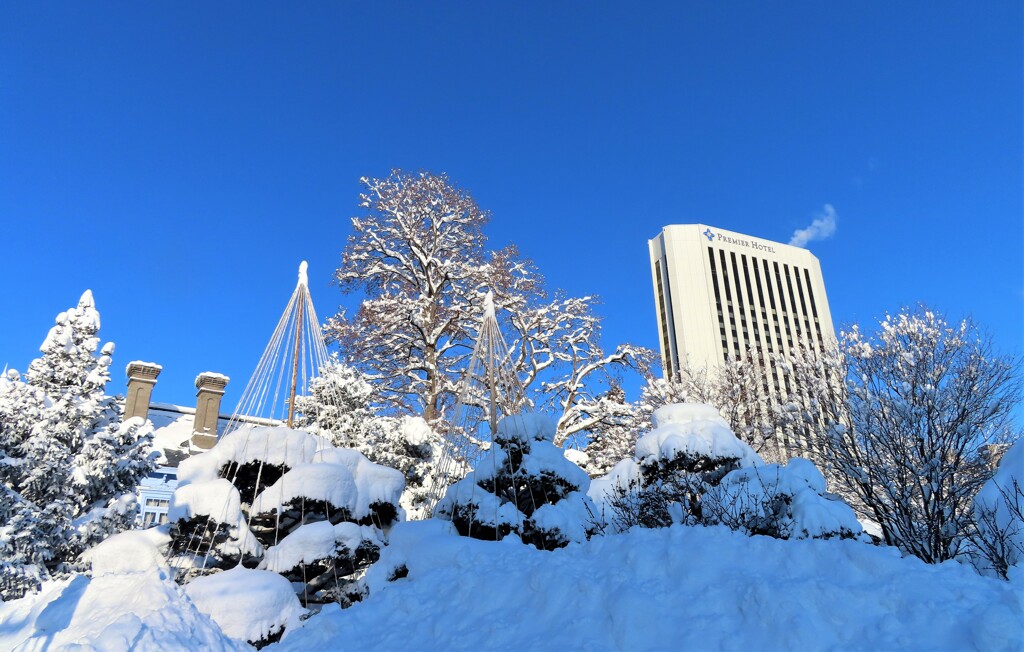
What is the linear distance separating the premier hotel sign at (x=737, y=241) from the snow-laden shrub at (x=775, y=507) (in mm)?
72780

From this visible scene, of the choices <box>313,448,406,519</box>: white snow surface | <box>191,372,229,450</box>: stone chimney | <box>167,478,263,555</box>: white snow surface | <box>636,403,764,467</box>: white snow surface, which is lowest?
<box>167,478,263,555</box>: white snow surface

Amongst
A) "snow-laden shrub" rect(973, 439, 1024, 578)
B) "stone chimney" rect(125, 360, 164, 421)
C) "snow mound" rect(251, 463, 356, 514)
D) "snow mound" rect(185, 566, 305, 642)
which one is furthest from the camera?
"stone chimney" rect(125, 360, 164, 421)

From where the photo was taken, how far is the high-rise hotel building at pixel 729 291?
71.8 meters

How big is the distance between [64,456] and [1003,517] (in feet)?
47.4

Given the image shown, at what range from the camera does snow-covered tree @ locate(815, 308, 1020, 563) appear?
10773mm

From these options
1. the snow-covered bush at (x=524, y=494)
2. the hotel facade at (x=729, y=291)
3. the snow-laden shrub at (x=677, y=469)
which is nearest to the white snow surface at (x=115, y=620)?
the snow-covered bush at (x=524, y=494)

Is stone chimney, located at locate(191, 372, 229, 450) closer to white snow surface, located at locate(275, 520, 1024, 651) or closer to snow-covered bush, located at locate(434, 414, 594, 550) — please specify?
snow-covered bush, located at locate(434, 414, 594, 550)

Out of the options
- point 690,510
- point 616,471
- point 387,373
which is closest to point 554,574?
point 690,510

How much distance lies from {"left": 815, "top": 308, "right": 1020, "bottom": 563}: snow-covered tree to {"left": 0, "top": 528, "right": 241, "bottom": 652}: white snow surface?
35.6ft

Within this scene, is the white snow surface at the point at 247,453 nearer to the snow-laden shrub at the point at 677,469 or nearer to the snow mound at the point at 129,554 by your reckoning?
the snow mound at the point at 129,554

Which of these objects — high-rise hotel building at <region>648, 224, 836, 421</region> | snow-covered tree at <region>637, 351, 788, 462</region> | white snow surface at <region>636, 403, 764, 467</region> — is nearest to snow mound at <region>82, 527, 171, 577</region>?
white snow surface at <region>636, 403, 764, 467</region>

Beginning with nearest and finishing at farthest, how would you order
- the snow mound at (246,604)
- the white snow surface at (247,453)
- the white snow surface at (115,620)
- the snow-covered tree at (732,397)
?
the white snow surface at (115,620) → the snow mound at (246,604) → the white snow surface at (247,453) → the snow-covered tree at (732,397)

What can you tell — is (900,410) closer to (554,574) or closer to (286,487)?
(554,574)

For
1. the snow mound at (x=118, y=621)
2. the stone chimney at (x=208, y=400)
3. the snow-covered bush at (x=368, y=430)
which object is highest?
the stone chimney at (x=208, y=400)
